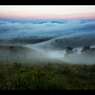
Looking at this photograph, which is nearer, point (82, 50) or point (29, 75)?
point (29, 75)

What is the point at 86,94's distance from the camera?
98.3 inches

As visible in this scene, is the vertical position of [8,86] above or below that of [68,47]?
below

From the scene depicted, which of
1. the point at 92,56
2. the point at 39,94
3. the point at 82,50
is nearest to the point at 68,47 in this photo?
the point at 82,50

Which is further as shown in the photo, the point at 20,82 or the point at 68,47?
the point at 68,47

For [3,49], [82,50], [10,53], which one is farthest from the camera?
[3,49]

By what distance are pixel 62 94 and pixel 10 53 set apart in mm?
8258

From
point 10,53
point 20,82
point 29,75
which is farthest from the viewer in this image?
point 10,53

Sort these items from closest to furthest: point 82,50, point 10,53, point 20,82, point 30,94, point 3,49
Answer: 1. point 30,94
2. point 20,82
3. point 82,50
4. point 10,53
5. point 3,49

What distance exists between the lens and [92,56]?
293 inches

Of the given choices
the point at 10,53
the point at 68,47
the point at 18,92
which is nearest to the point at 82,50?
the point at 68,47

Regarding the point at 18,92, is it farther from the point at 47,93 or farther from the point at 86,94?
the point at 86,94

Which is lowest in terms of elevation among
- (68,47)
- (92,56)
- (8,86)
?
(92,56)

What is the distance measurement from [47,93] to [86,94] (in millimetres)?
1378

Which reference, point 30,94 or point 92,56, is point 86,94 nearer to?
point 30,94
